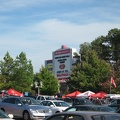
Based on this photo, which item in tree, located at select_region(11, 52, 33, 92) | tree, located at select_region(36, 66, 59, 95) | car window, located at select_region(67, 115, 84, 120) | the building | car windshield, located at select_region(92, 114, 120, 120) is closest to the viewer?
car windshield, located at select_region(92, 114, 120, 120)

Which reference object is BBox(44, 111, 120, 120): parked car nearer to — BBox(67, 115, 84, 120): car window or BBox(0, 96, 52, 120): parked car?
BBox(67, 115, 84, 120): car window

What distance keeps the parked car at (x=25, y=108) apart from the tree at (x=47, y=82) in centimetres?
4124

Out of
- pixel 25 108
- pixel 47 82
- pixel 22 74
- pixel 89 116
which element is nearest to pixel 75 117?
pixel 89 116

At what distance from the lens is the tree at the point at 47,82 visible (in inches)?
2606

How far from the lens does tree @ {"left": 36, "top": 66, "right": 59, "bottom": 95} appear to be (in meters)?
66.2

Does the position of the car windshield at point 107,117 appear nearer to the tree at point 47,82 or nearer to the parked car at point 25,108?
the parked car at point 25,108

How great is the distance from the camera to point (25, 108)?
2317 centimetres

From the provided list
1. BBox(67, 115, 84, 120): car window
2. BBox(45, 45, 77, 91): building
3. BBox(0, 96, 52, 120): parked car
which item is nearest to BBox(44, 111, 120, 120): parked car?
BBox(67, 115, 84, 120): car window

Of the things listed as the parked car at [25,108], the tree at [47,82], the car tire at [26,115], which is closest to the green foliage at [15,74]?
the tree at [47,82]

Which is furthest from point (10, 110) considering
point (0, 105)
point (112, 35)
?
point (112, 35)

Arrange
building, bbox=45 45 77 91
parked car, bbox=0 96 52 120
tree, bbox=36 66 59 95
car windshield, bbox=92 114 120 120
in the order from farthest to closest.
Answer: building, bbox=45 45 77 91
tree, bbox=36 66 59 95
parked car, bbox=0 96 52 120
car windshield, bbox=92 114 120 120

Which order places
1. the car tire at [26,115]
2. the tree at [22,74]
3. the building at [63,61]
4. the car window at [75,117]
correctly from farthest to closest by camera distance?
the building at [63,61], the tree at [22,74], the car tire at [26,115], the car window at [75,117]

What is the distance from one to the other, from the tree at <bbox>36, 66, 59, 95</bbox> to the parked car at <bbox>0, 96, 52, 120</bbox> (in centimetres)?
4124

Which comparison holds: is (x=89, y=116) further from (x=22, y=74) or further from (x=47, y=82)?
(x=47, y=82)
